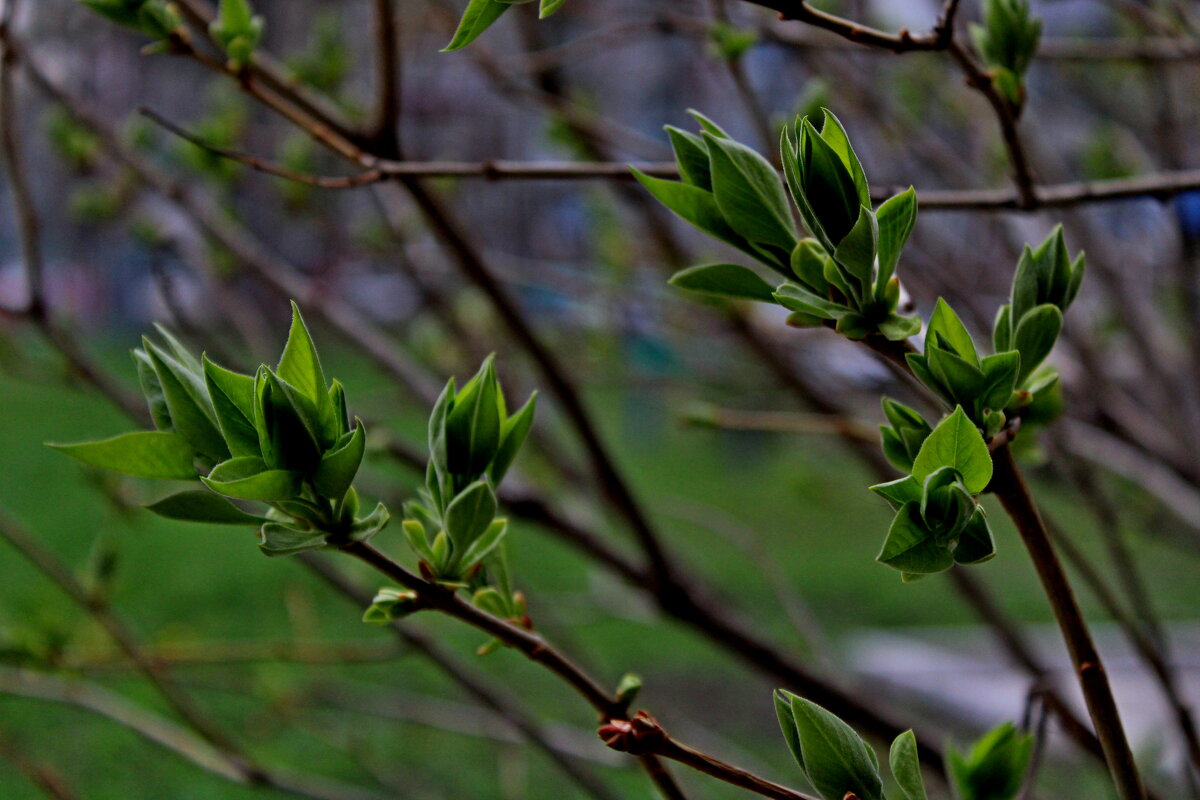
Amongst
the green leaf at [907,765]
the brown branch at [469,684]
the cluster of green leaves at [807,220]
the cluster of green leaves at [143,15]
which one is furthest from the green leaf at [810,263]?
the brown branch at [469,684]

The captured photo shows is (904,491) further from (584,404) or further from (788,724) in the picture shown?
(584,404)

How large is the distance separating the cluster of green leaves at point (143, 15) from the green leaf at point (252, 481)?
11.3 inches

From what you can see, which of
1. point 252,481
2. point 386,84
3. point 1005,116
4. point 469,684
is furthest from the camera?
point 469,684

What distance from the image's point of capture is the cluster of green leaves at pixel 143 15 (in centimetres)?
43

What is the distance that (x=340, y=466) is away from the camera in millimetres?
233

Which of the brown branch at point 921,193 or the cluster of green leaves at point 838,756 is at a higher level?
the brown branch at point 921,193

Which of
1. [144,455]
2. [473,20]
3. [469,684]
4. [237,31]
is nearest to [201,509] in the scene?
[144,455]

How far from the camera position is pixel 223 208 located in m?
1.14

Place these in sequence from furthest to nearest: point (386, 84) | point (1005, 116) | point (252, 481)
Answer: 1. point (386, 84)
2. point (1005, 116)
3. point (252, 481)

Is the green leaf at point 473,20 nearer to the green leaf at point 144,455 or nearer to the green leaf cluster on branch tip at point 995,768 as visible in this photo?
the green leaf at point 144,455

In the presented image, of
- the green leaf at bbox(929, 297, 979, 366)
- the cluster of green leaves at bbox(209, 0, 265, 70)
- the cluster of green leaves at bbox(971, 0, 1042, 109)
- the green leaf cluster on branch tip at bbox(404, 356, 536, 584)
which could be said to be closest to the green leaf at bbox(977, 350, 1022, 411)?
the green leaf at bbox(929, 297, 979, 366)

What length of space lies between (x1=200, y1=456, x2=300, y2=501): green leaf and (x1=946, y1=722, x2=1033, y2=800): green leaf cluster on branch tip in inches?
7.5

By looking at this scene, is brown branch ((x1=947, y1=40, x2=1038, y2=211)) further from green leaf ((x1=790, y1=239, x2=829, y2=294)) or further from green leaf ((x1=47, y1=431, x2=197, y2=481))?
green leaf ((x1=47, y1=431, x2=197, y2=481))

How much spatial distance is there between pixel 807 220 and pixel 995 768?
0.52 ft
